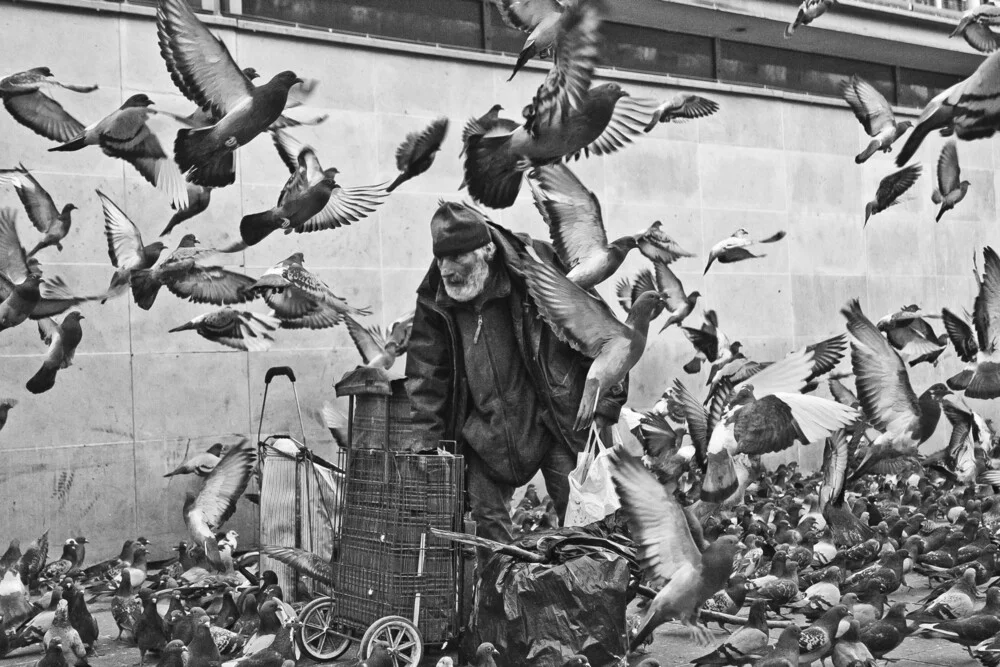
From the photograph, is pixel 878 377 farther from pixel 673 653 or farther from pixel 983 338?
pixel 673 653

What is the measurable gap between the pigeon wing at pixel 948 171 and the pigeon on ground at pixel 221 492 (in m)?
8.90

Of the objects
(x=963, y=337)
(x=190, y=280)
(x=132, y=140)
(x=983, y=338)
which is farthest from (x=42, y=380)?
(x=963, y=337)

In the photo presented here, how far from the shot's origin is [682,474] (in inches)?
429

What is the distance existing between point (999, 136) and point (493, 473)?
13.7 m

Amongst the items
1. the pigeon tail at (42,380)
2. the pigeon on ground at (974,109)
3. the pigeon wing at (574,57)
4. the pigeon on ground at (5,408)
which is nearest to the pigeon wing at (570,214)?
the pigeon on ground at (974,109)

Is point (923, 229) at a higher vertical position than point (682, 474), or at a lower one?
higher

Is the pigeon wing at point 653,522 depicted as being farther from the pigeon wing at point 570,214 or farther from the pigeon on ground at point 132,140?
the pigeon on ground at point 132,140

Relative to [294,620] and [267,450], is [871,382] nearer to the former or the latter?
[267,450]

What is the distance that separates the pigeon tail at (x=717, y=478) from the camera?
9703 mm

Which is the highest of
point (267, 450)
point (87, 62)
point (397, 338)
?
point (87, 62)

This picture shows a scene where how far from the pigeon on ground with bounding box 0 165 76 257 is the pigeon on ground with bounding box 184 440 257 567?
7.18ft

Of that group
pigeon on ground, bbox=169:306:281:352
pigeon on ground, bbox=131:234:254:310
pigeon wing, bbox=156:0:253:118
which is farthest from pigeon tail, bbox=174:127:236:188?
pigeon on ground, bbox=169:306:281:352

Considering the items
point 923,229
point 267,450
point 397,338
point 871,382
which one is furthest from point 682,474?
point 923,229

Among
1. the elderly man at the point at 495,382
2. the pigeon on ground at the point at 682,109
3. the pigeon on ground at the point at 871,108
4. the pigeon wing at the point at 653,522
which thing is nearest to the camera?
the pigeon wing at the point at 653,522
